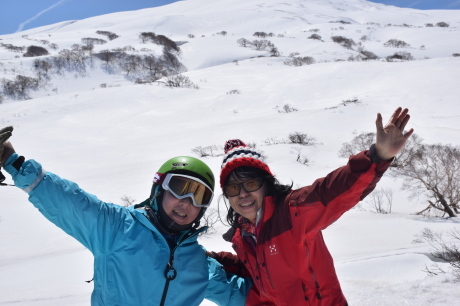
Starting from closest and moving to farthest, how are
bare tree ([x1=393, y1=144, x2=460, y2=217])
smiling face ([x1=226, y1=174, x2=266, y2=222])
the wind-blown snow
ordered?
smiling face ([x1=226, y1=174, x2=266, y2=222])
the wind-blown snow
bare tree ([x1=393, y1=144, x2=460, y2=217])

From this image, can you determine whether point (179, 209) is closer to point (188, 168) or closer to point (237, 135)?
point (188, 168)

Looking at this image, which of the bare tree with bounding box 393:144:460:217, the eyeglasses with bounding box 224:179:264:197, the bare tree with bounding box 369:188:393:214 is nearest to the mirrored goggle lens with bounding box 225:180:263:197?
the eyeglasses with bounding box 224:179:264:197

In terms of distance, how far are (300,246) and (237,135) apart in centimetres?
1023

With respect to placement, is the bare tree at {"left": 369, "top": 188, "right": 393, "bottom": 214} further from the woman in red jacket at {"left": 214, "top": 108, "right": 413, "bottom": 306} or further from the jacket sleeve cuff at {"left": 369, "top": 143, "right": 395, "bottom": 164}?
the jacket sleeve cuff at {"left": 369, "top": 143, "right": 395, "bottom": 164}

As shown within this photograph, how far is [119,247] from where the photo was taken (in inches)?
65.2

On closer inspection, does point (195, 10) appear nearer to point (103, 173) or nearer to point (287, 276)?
point (103, 173)

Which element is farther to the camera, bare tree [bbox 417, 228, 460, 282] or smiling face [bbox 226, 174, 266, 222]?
bare tree [bbox 417, 228, 460, 282]

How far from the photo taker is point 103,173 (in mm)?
8586

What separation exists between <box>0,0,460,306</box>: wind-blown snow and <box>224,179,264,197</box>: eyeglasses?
1.49m

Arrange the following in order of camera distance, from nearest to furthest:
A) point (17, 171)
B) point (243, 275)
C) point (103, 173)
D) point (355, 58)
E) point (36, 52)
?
point (17, 171) < point (243, 275) < point (103, 173) < point (355, 58) < point (36, 52)

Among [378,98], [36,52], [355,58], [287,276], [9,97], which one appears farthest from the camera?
[36,52]

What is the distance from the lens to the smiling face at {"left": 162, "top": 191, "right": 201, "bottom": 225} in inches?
75.9

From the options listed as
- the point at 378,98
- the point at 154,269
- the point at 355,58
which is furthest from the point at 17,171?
the point at 355,58

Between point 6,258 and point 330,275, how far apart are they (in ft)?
15.0
